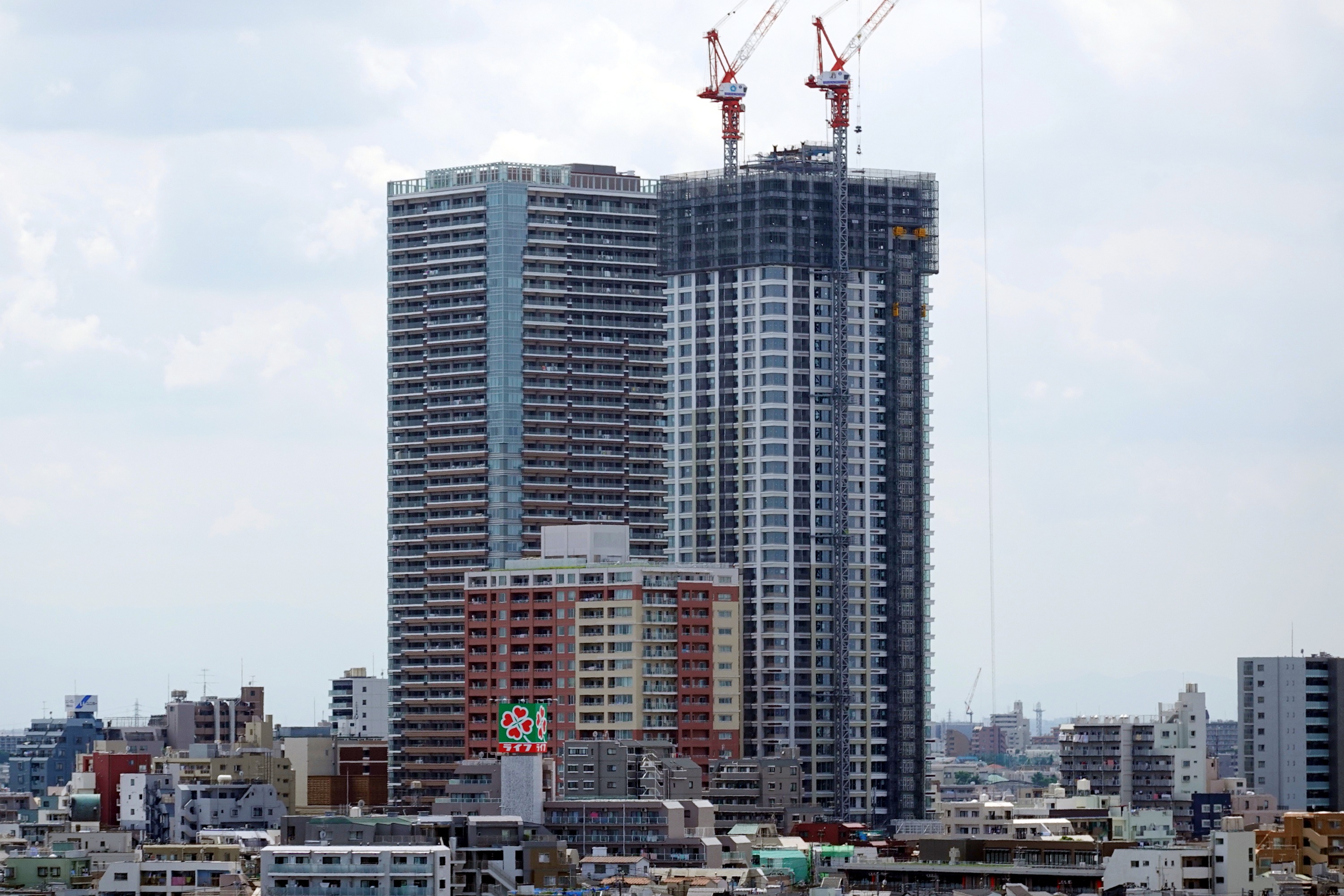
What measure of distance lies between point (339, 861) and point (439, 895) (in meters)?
7.18

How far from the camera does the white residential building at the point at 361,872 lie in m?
196

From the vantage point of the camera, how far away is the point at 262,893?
653 feet

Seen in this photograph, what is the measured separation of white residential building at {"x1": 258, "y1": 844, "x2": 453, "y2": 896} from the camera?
196 meters

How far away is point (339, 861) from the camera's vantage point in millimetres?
197750

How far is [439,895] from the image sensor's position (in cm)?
19762

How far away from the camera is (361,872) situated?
196 metres

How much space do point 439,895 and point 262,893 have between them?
12.3 m

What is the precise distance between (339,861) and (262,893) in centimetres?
607
